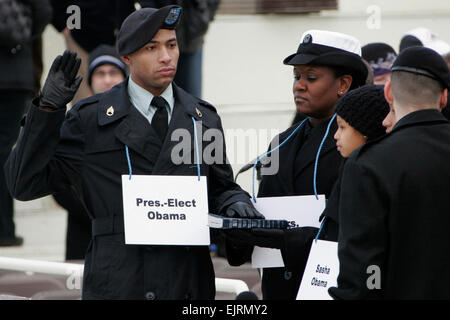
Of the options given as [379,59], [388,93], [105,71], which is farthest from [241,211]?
[105,71]

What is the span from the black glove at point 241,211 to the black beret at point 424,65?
0.95 meters

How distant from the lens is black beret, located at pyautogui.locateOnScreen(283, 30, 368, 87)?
454cm

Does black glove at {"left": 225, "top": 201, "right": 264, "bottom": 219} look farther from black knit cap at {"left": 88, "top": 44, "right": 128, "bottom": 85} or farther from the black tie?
black knit cap at {"left": 88, "top": 44, "right": 128, "bottom": 85}

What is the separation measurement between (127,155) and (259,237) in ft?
2.16

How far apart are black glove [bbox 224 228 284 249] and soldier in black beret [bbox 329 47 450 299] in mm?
708

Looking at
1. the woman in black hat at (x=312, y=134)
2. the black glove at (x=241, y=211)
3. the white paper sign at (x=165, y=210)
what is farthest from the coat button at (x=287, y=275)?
the white paper sign at (x=165, y=210)

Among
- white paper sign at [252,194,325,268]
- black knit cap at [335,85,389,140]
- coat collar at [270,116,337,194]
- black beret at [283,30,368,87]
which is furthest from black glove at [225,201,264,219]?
black beret at [283,30,368,87]

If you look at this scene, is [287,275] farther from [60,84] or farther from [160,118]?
[60,84]

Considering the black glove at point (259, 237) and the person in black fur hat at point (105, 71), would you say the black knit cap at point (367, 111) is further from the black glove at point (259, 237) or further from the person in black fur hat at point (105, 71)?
the person in black fur hat at point (105, 71)

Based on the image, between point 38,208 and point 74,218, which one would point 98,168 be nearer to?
point 74,218

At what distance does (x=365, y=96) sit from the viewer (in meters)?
4.05

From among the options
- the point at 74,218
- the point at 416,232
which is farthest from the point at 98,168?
the point at 74,218

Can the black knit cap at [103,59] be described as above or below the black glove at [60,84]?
below

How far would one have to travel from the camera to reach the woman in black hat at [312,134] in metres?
4.43
